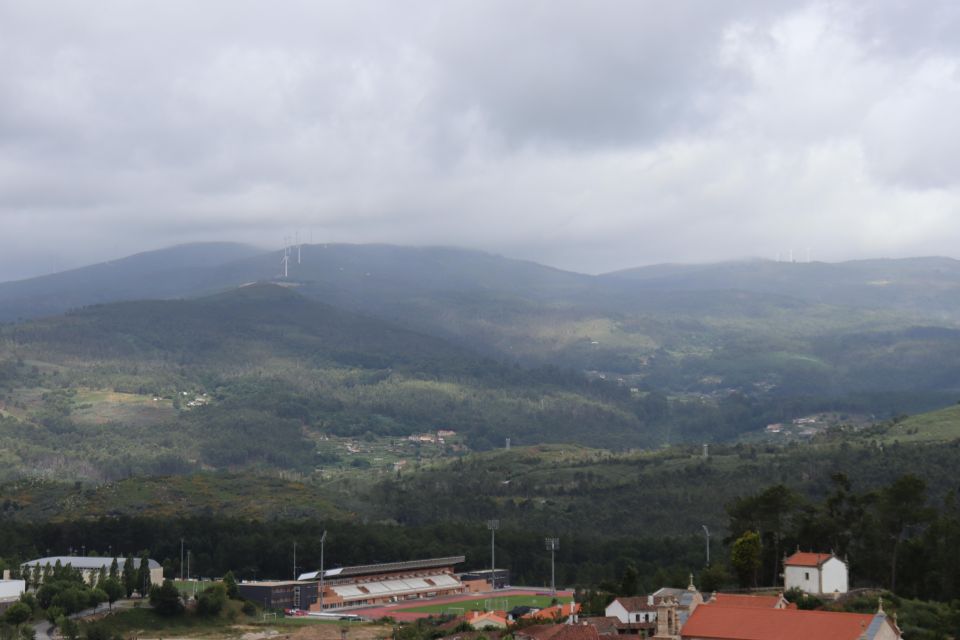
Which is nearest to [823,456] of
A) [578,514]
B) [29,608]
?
[578,514]

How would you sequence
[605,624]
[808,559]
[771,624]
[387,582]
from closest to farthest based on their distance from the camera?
[771,624] → [808,559] → [605,624] → [387,582]

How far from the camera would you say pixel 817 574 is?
246 feet

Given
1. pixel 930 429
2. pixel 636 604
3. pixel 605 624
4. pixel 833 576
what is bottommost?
pixel 605 624

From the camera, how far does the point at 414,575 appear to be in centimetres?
12575

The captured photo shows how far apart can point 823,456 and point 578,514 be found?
31669 millimetres

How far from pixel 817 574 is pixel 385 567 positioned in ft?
183

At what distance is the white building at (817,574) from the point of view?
246 ft

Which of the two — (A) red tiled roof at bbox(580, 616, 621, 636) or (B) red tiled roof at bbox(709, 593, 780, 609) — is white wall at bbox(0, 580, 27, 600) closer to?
(A) red tiled roof at bbox(580, 616, 621, 636)

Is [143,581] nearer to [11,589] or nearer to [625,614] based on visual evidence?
[11,589]

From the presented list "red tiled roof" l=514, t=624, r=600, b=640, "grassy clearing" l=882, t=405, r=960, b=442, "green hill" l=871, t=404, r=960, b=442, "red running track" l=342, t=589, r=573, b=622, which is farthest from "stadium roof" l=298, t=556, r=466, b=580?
Answer: "grassy clearing" l=882, t=405, r=960, b=442

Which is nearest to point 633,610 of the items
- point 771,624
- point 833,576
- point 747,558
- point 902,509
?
point 747,558

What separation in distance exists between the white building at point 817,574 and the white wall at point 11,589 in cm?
5657

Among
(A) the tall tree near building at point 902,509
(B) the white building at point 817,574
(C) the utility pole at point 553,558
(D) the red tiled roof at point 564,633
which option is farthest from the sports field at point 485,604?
(B) the white building at point 817,574

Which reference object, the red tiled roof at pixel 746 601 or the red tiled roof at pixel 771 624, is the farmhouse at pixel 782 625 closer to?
the red tiled roof at pixel 771 624
